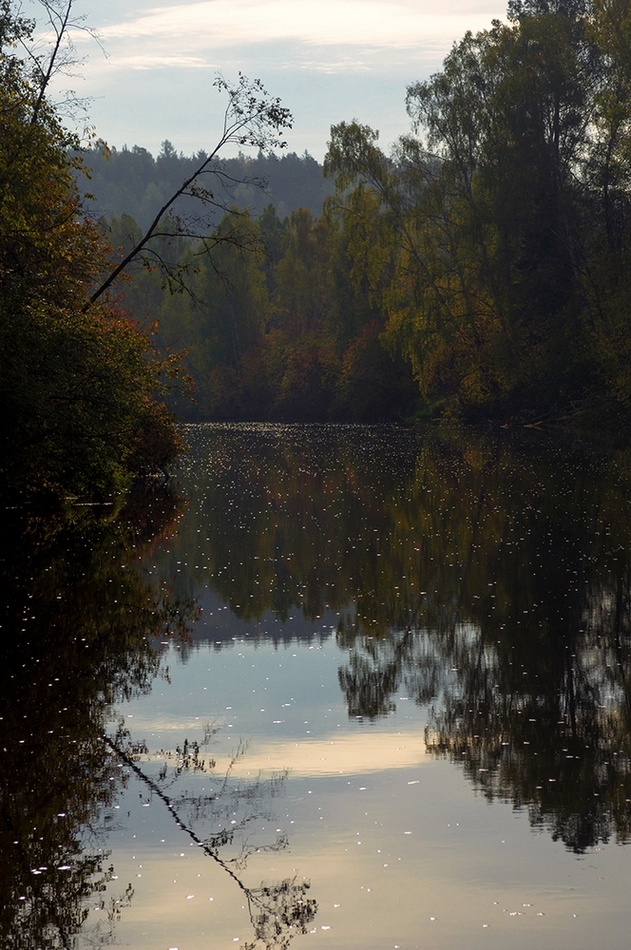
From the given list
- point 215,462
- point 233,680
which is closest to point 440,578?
point 233,680

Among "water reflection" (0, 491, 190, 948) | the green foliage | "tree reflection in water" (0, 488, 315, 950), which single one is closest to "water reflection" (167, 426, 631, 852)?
"tree reflection in water" (0, 488, 315, 950)

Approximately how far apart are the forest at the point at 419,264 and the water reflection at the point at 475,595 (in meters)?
3.40

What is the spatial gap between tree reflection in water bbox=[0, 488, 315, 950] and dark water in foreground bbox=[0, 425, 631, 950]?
0.09 feet

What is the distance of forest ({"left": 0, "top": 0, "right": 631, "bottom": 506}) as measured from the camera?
864 inches

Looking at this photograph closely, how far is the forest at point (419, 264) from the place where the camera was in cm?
2195

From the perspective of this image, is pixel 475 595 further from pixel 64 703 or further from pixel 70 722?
pixel 70 722

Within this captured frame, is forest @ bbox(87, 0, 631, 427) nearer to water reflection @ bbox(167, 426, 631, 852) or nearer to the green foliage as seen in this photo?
water reflection @ bbox(167, 426, 631, 852)

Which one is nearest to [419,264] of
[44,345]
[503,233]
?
[503,233]

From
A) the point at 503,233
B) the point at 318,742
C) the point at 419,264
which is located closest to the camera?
the point at 318,742

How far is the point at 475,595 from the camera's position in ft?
51.3

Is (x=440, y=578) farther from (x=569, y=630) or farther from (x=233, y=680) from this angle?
(x=233, y=680)

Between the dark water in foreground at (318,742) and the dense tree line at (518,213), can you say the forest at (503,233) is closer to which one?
the dense tree line at (518,213)

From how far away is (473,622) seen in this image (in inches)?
545

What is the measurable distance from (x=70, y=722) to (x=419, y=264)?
60123 millimetres
